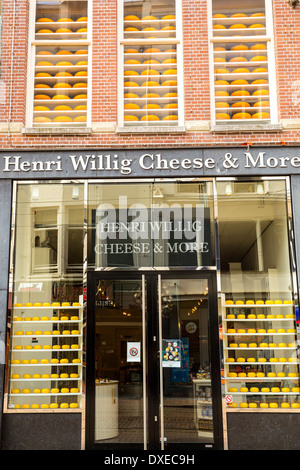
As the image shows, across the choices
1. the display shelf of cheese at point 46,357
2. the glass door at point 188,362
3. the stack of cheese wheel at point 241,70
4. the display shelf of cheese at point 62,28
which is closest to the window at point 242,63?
the stack of cheese wheel at point 241,70

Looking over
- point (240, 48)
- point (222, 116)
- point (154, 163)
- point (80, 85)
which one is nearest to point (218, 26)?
point (240, 48)

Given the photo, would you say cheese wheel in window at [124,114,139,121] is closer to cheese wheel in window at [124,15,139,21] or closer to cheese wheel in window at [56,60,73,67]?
cheese wheel in window at [56,60,73,67]

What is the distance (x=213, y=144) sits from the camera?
10258 millimetres

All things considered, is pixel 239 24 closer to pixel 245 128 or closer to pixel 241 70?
pixel 241 70

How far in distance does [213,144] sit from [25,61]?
4205 mm

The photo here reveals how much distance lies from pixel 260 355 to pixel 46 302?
13.5ft

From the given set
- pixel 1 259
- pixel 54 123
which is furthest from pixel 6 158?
pixel 1 259

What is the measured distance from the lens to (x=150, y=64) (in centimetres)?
1105

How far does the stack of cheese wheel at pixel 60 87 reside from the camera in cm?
1076

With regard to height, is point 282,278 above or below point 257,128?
below

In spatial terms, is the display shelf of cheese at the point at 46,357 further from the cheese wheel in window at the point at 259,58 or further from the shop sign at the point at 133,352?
the cheese wheel in window at the point at 259,58
